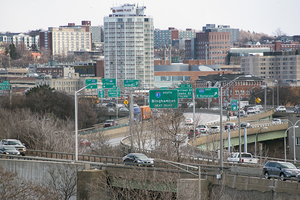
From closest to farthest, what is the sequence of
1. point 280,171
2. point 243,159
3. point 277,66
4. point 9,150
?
1. point 280,171
2. point 243,159
3. point 9,150
4. point 277,66

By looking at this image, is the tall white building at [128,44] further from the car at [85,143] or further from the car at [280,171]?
the car at [280,171]

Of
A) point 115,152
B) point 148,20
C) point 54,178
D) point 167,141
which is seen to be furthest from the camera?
point 148,20

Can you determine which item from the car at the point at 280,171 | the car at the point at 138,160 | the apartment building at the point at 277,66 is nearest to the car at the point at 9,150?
the car at the point at 138,160

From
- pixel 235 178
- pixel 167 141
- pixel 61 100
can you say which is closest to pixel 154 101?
pixel 167 141

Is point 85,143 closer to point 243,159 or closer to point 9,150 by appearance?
point 9,150

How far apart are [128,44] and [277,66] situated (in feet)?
208

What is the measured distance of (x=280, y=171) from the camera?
26.5 meters

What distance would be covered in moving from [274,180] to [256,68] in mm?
168547

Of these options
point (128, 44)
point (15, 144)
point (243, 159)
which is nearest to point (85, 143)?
point (15, 144)

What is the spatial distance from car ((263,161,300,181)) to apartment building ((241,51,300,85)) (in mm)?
160065

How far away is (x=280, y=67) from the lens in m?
187

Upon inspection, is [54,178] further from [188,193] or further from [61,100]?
[61,100]

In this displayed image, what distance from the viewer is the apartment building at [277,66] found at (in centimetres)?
18438

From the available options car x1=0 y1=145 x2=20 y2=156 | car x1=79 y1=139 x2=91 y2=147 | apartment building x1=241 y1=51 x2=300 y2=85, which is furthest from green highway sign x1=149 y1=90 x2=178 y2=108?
apartment building x1=241 y1=51 x2=300 y2=85
